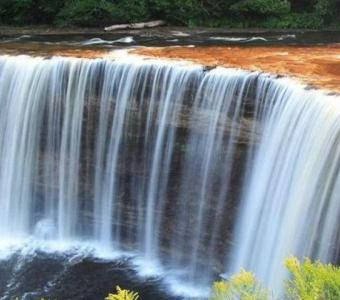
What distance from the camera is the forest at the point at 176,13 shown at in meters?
20.2

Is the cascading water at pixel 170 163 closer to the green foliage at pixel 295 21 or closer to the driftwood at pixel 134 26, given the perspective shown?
the driftwood at pixel 134 26

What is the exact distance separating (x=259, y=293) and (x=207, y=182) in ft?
23.0

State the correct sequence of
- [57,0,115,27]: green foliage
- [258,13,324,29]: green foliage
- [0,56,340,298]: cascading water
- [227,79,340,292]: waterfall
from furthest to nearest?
[258,13,324,29]: green foliage → [57,0,115,27]: green foliage → [0,56,340,298]: cascading water → [227,79,340,292]: waterfall

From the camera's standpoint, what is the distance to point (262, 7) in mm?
20719

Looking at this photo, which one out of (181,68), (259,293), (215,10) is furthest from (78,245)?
(215,10)

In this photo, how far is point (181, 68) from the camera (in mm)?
11664

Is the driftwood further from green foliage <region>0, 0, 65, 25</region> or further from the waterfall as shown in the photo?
the waterfall

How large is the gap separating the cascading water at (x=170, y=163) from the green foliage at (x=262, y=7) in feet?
31.6

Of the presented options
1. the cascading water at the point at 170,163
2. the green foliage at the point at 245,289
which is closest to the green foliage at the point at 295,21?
the cascading water at the point at 170,163

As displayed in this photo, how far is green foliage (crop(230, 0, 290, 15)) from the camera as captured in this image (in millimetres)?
20688

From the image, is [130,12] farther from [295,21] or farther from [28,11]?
[295,21]

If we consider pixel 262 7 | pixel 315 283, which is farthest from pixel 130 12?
pixel 315 283

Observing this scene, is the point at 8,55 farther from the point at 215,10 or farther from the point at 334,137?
the point at 215,10

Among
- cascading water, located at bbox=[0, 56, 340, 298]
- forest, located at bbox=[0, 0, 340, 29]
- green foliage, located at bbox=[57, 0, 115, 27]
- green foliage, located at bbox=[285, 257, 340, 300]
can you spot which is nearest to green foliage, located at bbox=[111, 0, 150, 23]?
forest, located at bbox=[0, 0, 340, 29]
